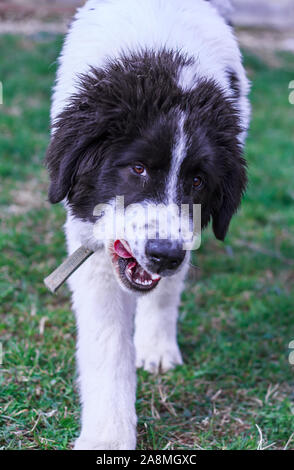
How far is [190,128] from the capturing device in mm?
2588

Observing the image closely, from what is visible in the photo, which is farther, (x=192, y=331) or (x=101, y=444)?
(x=192, y=331)

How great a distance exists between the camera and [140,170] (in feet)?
8.46

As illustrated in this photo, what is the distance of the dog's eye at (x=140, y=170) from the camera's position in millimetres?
2572

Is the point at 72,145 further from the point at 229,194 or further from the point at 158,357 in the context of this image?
the point at 158,357

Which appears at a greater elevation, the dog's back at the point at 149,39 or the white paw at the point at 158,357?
the dog's back at the point at 149,39

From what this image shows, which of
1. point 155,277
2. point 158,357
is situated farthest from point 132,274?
point 158,357

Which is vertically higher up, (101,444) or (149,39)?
(149,39)

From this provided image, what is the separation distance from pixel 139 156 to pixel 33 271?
74.2 inches

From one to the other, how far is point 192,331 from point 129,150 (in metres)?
1.67

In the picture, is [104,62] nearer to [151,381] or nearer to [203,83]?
[203,83]

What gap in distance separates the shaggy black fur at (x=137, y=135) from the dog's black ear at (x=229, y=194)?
5 cm

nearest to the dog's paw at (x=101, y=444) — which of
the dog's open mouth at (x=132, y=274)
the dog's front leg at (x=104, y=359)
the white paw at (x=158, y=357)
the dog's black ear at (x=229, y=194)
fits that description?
the dog's front leg at (x=104, y=359)

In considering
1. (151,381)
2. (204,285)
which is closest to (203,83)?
(151,381)

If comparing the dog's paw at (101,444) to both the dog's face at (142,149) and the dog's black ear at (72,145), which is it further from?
the dog's black ear at (72,145)
